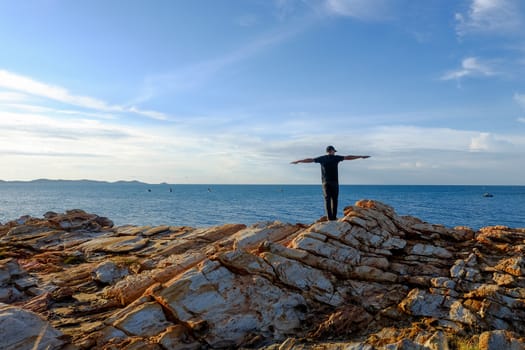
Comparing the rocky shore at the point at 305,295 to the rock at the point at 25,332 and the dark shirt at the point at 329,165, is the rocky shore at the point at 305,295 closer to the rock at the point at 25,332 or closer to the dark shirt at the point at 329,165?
the rock at the point at 25,332

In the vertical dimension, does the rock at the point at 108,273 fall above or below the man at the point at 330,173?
below

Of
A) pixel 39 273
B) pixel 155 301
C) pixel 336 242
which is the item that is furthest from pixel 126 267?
pixel 336 242

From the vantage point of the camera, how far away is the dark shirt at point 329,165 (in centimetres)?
1741

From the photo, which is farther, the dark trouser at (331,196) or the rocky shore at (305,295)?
the dark trouser at (331,196)

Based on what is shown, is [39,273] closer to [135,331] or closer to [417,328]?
[135,331]

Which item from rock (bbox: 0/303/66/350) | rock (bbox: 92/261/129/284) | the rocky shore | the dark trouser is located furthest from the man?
rock (bbox: 0/303/66/350)

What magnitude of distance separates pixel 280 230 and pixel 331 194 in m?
3.57

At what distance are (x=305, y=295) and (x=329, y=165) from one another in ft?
24.1

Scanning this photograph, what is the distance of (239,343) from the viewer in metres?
10.4

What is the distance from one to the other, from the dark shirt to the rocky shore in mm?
2061

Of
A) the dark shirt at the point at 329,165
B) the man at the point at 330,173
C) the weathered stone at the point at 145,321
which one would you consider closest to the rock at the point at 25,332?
the weathered stone at the point at 145,321

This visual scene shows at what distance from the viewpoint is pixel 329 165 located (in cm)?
1738

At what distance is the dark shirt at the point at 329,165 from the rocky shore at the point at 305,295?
6.76 ft

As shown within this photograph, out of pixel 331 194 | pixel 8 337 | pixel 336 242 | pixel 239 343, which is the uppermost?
pixel 331 194
